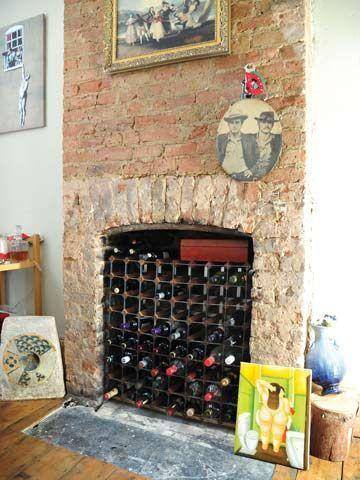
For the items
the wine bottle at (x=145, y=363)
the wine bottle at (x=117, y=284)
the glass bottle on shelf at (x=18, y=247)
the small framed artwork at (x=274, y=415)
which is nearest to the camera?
Answer: the small framed artwork at (x=274, y=415)

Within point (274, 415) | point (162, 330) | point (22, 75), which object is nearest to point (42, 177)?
point (22, 75)

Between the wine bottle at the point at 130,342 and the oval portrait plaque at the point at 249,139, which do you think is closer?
the oval portrait plaque at the point at 249,139

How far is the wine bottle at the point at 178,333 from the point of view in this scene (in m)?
2.05

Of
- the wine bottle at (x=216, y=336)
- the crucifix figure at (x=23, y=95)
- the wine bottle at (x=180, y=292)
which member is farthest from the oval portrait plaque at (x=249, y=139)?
the crucifix figure at (x=23, y=95)

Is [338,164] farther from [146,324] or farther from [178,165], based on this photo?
[146,324]

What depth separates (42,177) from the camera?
9.64ft

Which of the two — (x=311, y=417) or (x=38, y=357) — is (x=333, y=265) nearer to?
(x=311, y=417)

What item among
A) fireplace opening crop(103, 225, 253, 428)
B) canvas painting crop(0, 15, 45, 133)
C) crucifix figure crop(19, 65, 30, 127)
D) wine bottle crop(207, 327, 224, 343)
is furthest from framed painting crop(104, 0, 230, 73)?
wine bottle crop(207, 327, 224, 343)

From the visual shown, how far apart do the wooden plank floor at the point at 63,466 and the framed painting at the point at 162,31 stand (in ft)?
6.68

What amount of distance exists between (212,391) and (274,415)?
395mm

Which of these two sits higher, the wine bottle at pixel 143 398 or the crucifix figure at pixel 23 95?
the crucifix figure at pixel 23 95

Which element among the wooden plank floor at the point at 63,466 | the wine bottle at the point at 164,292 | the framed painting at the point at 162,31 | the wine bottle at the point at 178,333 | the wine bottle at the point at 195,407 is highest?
the framed painting at the point at 162,31

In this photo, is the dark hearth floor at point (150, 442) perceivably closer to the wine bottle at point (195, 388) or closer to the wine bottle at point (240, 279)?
the wine bottle at point (195, 388)

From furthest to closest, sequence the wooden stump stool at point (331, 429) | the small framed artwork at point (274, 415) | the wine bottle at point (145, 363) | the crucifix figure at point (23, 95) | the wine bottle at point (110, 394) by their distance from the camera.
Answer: the crucifix figure at point (23, 95) < the wine bottle at point (110, 394) < the wine bottle at point (145, 363) < the wooden stump stool at point (331, 429) < the small framed artwork at point (274, 415)
